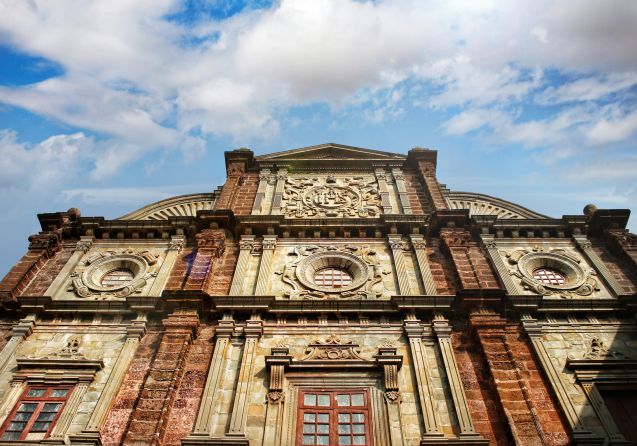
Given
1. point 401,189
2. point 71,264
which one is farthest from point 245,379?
point 401,189

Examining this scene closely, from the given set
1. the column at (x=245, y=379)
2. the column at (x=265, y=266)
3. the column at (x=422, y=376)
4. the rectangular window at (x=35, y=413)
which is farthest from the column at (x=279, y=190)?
the rectangular window at (x=35, y=413)

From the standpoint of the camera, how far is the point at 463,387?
11797 millimetres

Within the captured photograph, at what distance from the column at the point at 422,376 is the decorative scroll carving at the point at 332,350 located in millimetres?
1387

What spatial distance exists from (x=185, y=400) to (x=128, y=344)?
2.53m

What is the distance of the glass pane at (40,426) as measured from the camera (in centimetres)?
1120

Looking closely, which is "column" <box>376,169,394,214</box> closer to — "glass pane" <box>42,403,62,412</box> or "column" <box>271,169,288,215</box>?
"column" <box>271,169,288,215</box>

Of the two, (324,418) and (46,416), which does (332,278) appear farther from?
(46,416)

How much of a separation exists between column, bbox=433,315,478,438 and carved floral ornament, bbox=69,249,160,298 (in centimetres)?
883

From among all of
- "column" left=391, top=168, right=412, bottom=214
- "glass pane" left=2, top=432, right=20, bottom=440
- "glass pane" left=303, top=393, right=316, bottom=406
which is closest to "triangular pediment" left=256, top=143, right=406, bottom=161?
"column" left=391, top=168, right=412, bottom=214

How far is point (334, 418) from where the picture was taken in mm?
11133

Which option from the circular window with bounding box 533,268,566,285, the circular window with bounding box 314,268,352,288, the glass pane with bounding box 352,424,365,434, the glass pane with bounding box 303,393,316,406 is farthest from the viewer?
the circular window with bounding box 533,268,566,285

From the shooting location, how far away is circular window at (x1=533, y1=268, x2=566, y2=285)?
15750 millimetres

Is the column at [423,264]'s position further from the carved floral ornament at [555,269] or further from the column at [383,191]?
the carved floral ornament at [555,269]

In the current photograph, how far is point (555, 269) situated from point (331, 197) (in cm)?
841
